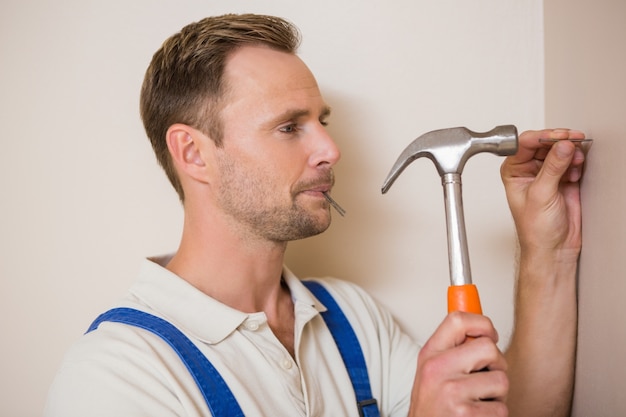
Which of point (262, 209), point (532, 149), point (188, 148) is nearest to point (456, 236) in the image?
point (532, 149)

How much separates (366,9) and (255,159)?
22.7 inches

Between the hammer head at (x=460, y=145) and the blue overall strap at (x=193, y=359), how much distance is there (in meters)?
0.60

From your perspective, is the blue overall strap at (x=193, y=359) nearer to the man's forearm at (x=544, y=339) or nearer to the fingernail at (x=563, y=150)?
the man's forearm at (x=544, y=339)

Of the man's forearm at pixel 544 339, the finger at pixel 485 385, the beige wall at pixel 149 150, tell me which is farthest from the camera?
the beige wall at pixel 149 150

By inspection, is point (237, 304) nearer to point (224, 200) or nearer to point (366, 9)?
point (224, 200)

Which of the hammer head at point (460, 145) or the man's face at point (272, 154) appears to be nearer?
the hammer head at point (460, 145)

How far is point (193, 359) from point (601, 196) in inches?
34.2

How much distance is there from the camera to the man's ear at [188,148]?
4.36ft

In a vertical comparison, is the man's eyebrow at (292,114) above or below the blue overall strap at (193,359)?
above

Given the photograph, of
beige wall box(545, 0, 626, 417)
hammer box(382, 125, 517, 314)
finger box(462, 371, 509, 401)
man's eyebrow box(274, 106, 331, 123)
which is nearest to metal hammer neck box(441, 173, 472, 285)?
hammer box(382, 125, 517, 314)

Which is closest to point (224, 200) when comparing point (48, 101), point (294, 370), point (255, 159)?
point (255, 159)

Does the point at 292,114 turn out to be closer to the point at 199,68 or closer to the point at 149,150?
the point at 199,68

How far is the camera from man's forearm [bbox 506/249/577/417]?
1202 mm

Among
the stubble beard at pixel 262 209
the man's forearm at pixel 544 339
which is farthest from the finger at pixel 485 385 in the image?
the stubble beard at pixel 262 209
